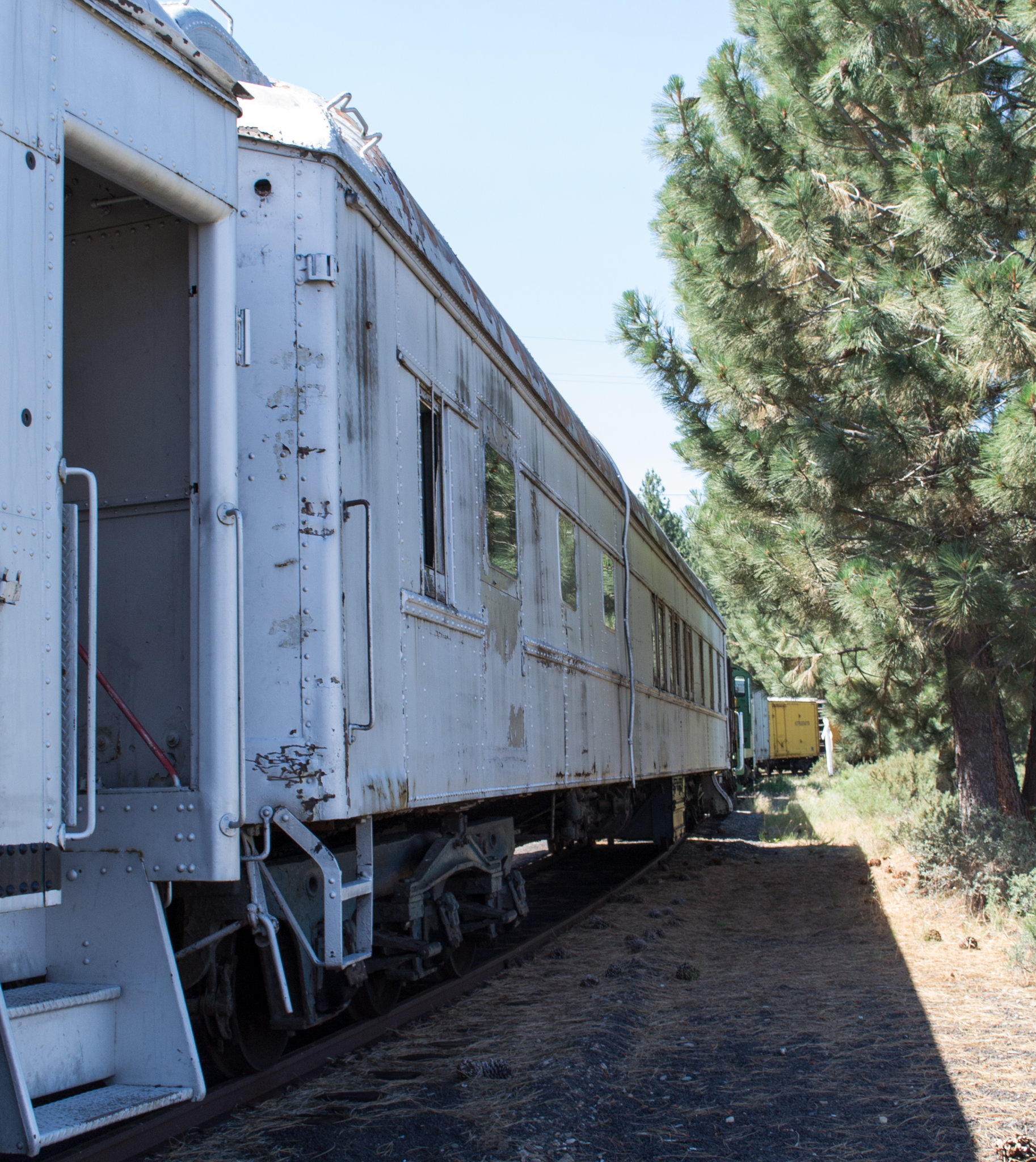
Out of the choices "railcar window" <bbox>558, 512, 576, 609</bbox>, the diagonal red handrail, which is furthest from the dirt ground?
"railcar window" <bbox>558, 512, 576, 609</bbox>

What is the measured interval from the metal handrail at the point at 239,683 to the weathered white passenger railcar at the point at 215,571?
1 cm

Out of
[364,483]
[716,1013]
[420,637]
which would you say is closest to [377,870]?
[420,637]

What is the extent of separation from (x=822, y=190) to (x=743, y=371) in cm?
150

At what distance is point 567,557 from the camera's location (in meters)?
7.00

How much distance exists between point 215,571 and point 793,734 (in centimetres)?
3773

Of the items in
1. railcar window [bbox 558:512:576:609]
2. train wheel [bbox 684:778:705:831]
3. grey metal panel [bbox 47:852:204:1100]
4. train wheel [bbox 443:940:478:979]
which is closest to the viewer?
grey metal panel [bbox 47:852:204:1100]

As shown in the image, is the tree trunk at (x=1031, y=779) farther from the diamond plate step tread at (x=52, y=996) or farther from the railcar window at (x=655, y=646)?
the diamond plate step tread at (x=52, y=996)

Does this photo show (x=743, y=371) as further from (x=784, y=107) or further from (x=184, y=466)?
(x=184, y=466)

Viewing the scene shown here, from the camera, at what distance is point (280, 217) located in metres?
3.90

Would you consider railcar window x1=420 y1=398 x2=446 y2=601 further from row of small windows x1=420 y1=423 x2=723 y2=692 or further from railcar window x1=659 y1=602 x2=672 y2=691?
railcar window x1=659 y1=602 x2=672 y2=691

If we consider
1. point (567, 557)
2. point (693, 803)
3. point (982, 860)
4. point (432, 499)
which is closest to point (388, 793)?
point (432, 499)

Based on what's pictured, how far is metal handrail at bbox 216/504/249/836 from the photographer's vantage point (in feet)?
10.5

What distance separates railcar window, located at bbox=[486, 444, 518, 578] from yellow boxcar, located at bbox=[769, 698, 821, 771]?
3201cm

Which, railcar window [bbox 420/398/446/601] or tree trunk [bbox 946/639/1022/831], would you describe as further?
tree trunk [bbox 946/639/1022/831]
